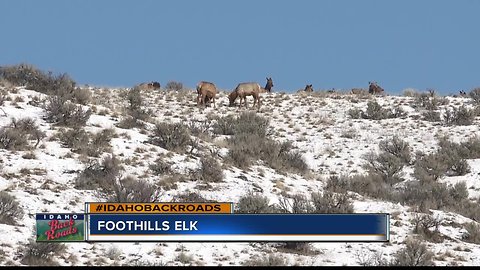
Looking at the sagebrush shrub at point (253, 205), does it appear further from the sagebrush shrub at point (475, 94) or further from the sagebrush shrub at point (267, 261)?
the sagebrush shrub at point (475, 94)

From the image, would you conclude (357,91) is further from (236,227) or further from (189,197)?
(236,227)

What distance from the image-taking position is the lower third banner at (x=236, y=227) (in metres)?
13.7

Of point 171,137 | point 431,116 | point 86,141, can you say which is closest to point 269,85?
point 431,116

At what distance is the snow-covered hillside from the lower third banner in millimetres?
1131

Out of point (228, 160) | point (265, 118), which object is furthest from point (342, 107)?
point (228, 160)

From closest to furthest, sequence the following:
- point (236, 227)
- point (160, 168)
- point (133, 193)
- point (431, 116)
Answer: point (236, 227) < point (133, 193) < point (160, 168) < point (431, 116)

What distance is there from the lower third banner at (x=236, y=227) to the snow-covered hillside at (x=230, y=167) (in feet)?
3.71

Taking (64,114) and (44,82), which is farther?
(44,82)

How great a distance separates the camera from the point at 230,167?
23.4 meters

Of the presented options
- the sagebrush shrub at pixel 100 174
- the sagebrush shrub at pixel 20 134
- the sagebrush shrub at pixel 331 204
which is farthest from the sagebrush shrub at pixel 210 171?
the sagebrush shrub at pixel 20 134

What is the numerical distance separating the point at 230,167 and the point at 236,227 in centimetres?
956

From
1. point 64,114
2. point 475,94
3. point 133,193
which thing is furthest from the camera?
point 475,94

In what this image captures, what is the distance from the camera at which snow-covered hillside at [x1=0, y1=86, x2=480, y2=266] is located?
1600cm

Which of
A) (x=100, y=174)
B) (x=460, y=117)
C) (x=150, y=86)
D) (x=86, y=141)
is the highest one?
(x=150, y=86)
